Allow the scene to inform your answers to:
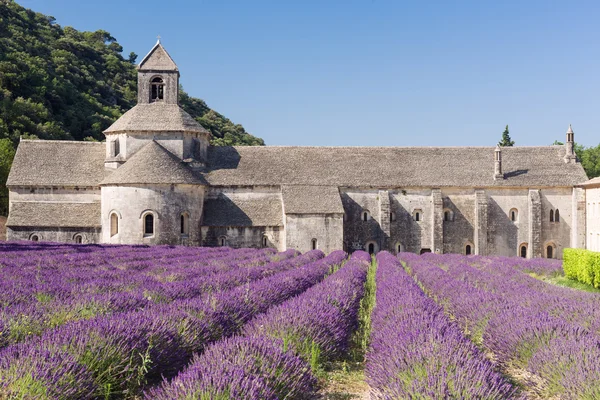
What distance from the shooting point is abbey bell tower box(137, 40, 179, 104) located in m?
40.7

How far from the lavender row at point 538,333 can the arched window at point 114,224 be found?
25569 millimetres

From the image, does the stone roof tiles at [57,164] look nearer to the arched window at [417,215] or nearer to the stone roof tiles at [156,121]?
the stone roof tiles at [156,121]

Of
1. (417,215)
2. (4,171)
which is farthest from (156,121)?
(417,215)

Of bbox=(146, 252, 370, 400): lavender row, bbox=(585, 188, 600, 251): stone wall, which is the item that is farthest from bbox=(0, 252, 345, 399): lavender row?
bbox=(585, 188, 600, 251): stone wall

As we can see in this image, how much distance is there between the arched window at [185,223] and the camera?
3503 cm

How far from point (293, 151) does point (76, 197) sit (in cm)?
1596

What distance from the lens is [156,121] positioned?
3875 cm

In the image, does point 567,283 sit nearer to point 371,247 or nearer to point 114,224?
point 371,247

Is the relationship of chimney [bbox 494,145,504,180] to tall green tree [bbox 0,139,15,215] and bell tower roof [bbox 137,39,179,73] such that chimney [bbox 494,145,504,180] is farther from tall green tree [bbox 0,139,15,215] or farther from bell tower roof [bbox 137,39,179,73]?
tall green tree [bbox 0,139,15,215]

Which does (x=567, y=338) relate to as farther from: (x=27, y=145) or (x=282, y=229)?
(x=27, y=145)

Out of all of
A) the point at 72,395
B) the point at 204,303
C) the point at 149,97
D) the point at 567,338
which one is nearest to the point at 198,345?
the point at 204,303

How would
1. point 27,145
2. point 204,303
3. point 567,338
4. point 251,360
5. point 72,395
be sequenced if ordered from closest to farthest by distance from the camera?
point 72,395 < point 251,360 < point 567,338 < point 204,303 < point 27,145

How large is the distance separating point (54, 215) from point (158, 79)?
41.4 feet

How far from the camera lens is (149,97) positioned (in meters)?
40.8
